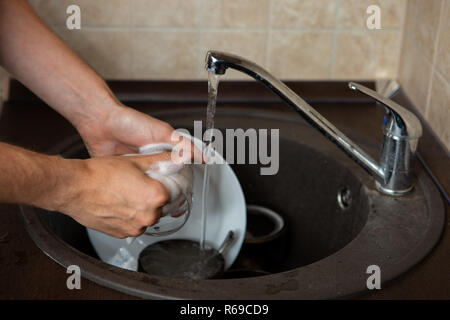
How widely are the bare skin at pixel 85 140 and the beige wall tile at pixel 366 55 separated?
532 mm

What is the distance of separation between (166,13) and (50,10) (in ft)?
0.81

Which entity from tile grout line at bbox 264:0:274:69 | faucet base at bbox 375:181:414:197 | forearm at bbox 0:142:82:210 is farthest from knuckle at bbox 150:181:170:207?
tile grout line at bbox 264:0:274:69

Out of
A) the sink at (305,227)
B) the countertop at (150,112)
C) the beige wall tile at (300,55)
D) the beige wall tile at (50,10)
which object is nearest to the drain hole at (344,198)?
the sink at (305,227)

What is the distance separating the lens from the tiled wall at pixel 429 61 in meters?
1.11

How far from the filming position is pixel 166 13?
1355 mm

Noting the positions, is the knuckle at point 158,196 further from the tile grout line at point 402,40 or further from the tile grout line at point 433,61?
the tile grout line at point 402,40

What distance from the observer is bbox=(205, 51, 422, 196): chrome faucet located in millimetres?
948

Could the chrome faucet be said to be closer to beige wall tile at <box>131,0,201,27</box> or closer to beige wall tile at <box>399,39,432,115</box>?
beige wall tile at <box>399,39,432,115</box>

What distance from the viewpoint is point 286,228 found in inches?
48.0

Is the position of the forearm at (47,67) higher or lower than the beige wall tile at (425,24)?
lower

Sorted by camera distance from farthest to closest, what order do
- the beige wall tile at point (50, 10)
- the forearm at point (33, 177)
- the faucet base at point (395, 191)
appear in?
1. the beige wall tile at point (50, 10)
2. the faucet base at point (395, 191)
3. the forearm at point (33, 177)

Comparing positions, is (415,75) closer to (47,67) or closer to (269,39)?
(269,39)
